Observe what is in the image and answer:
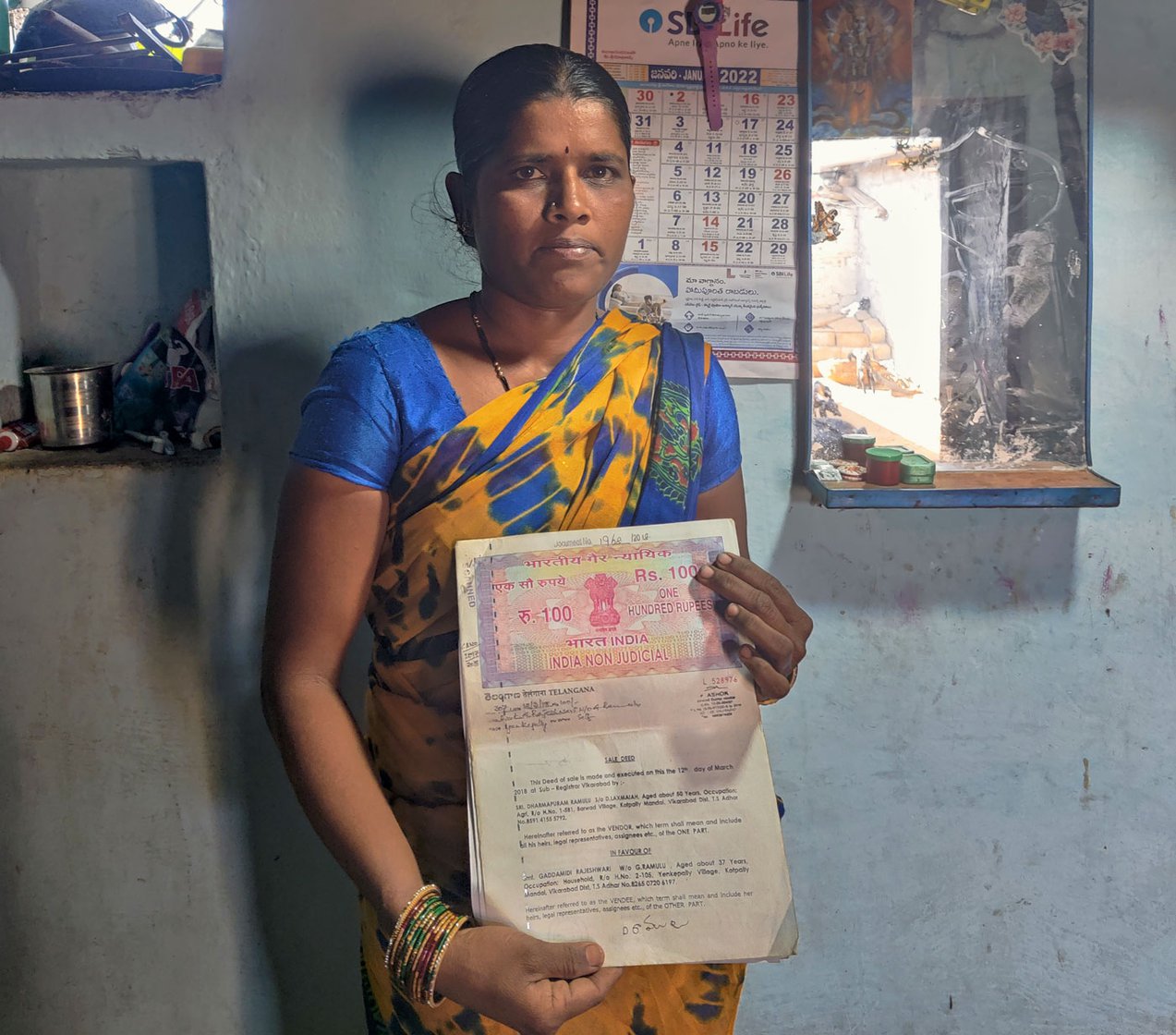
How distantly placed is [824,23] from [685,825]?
3.92ft

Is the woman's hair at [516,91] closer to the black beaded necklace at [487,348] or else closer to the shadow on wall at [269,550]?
the black beaded necklace at [487,348]

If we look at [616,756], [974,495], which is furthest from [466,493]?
[974,495]

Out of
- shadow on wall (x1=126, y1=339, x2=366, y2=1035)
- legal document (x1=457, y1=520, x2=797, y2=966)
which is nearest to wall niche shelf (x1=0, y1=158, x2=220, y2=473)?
shadow on wall (x1=126, y1=339, x2=366, y2=1035)

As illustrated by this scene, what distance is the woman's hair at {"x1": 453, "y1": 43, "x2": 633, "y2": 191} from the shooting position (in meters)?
1.10

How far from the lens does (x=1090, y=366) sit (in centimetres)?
156

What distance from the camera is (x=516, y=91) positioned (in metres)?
1.10

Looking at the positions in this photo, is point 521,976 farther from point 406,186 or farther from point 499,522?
point 406,186

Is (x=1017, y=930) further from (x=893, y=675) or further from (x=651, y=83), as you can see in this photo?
(x=651, y=83)

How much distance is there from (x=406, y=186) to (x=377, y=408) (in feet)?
1.67

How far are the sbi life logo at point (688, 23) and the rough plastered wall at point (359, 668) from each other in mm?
137

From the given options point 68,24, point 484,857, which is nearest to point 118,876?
point 484,857

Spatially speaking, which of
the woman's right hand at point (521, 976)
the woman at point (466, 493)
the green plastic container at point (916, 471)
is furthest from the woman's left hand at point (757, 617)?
the green plastic container at point (916, 471)

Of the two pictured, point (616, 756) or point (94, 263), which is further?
point (94, 263)

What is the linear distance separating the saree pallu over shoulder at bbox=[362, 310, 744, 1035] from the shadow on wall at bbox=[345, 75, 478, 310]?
37 cm
